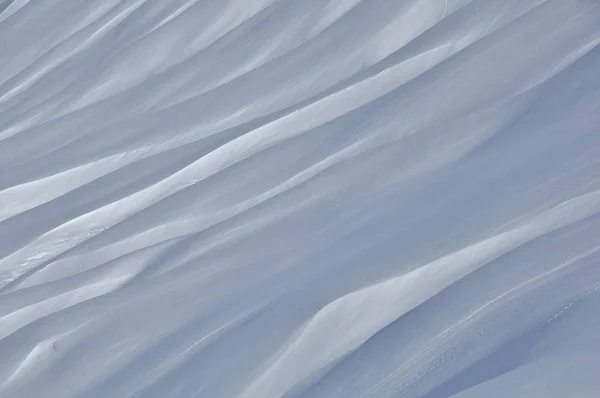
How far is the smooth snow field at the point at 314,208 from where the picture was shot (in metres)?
0.98

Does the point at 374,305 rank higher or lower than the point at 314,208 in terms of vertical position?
lower

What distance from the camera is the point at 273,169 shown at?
3.97 ft

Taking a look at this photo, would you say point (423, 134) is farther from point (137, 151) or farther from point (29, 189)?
point (29, 189)

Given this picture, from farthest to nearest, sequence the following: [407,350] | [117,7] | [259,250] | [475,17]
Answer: [117,7] → [475,17] → [259,250] → [407,350]

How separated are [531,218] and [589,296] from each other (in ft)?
0.37

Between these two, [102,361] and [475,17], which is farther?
[475,17]

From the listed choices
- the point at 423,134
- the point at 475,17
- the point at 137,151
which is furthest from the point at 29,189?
the point at 475,17

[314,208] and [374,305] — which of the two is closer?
[374,305]

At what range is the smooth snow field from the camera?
3.21 feet

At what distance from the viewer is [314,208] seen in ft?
3.77

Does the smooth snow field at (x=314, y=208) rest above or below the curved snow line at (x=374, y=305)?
above

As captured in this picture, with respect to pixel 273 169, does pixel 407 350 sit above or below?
below

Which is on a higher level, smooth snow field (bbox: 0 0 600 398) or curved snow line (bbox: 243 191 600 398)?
smooth snow field (bbox: 0 0 600 398)

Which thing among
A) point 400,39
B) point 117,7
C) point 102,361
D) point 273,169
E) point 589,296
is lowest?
point 589,296
